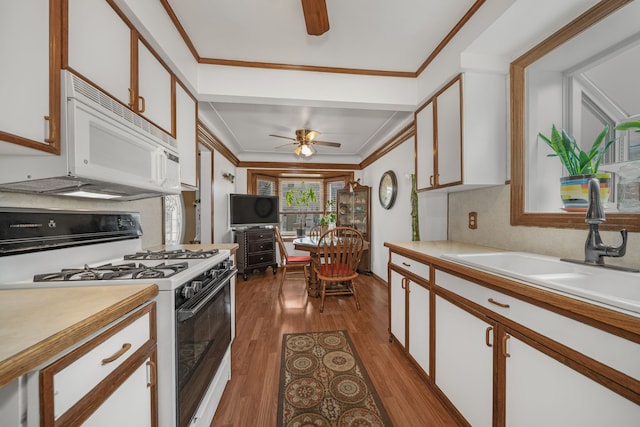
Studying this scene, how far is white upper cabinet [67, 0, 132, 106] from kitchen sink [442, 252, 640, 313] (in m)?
1.96

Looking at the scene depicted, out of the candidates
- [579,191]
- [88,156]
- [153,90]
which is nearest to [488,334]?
[579,191]

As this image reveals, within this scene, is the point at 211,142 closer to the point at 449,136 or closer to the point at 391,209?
the point at 391,209

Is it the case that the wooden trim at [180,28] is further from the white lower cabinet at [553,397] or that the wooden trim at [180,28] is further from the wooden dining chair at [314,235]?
the white lower cabinet at [553,397]

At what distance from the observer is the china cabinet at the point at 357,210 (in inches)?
183

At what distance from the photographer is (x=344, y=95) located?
228 cm

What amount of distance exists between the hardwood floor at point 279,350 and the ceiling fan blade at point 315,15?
7.55 ft

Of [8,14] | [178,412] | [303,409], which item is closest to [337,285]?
[303,409]

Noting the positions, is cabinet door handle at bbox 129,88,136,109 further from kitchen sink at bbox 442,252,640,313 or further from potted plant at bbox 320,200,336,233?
potted plant at bbox 320,200,336,233

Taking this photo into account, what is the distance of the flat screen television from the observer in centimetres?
445

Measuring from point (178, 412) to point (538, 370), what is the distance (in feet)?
4.56

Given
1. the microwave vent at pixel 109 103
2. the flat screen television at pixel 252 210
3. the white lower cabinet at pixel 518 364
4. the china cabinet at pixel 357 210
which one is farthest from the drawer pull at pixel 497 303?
the flat screen television at pixel 252 210

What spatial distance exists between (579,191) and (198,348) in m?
2.14

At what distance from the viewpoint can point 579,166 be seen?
1356mm

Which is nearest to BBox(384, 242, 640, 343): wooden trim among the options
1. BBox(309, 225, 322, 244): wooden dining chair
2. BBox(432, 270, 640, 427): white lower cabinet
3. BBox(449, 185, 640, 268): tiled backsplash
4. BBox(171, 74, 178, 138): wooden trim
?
BBox(432, 270, 640, 427): white lower cabinet
